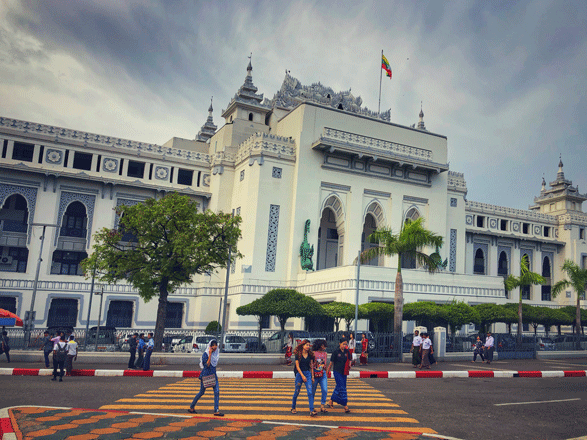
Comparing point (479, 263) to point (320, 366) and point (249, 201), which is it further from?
point (320, 366)

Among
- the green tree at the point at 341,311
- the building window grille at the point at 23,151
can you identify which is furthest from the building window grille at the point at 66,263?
the green tree at the point at 341,311

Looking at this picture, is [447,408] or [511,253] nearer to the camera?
[447,408]

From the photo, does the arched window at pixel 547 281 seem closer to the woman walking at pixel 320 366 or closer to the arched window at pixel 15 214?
the arched window at pixel 15 214

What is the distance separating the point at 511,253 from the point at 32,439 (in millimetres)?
55292

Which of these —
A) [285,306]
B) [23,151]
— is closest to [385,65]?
[285,306]

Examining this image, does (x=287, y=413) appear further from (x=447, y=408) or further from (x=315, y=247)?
(x=315, y=247)

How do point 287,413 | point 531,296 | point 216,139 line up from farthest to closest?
point 531,296 → point 216,139 → point 287,413

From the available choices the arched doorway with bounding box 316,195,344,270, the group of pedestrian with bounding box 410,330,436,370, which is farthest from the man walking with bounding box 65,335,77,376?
the arched doorway with bounding box 316,195,344,270

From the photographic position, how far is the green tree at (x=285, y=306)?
88.6ft

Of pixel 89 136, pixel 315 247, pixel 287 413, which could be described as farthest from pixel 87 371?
pixel 89 136

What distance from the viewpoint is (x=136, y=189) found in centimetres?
4147

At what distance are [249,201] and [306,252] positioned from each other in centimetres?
558

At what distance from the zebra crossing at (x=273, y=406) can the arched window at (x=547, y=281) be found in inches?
1921

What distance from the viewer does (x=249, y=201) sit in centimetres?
3878
